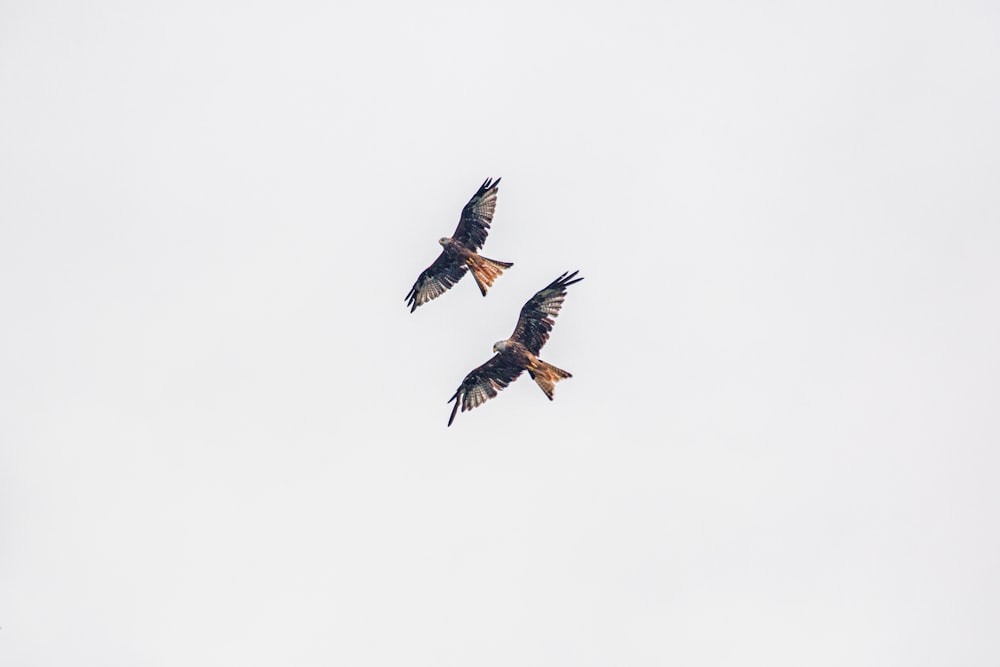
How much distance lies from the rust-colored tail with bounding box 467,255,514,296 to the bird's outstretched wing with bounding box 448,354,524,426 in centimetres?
171

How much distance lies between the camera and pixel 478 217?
33.3m

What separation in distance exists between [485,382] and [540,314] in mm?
2559

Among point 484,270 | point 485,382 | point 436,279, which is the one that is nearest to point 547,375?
→ point 485,382

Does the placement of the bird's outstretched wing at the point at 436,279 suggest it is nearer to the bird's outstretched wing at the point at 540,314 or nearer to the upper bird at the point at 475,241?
the upper bird at the point at 475,241

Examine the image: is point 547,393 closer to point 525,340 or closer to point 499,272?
point 525,340

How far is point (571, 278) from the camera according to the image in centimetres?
3100

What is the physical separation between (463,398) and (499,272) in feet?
9.56

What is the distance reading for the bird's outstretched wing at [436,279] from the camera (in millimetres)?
34406

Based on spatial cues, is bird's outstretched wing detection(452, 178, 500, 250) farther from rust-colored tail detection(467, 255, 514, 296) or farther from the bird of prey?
the bird of prey

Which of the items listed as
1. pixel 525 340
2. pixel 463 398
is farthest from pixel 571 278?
pixel 463 398

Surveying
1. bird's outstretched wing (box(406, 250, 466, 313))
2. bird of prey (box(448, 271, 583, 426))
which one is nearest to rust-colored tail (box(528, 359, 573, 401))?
bird of prey (box(448, 271, 583, 426))

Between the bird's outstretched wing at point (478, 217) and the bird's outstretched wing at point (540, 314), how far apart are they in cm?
294

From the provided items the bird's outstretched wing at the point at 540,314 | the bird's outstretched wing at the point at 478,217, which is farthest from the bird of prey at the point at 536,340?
the bird's outstretched wing at the point at 478,217

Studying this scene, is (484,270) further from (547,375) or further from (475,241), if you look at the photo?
(547,375)
